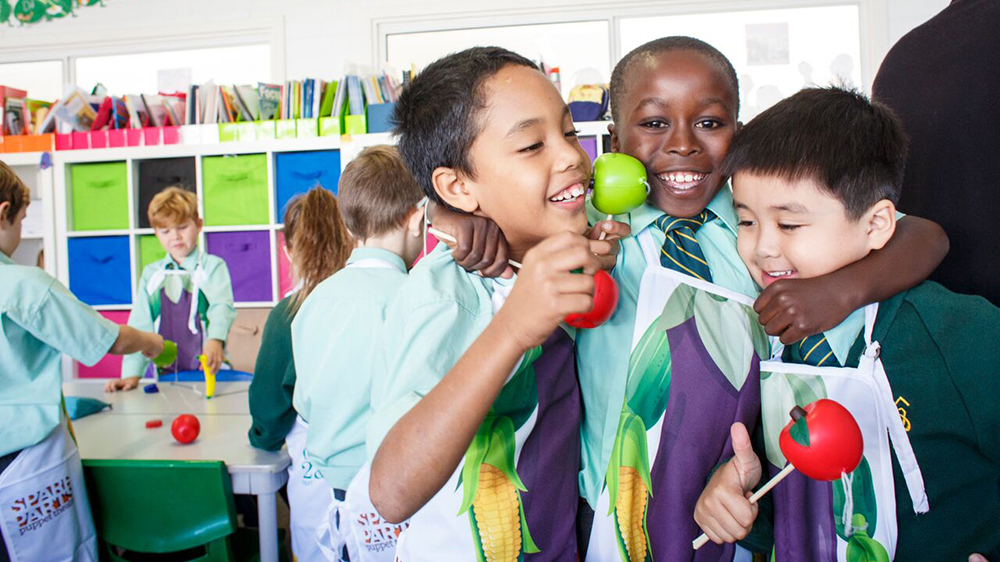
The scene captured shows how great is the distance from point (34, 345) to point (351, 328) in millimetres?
1047

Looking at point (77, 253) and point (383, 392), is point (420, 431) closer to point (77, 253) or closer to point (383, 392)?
point (383, 392)

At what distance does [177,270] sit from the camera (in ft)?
12.3

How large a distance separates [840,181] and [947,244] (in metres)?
0.20

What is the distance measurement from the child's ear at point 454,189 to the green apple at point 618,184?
0.20 m

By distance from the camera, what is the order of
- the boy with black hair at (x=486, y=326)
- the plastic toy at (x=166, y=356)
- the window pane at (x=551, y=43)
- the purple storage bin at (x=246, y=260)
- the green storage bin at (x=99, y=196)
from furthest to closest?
the window pane at (x=551, y=43) → the green storage bin at (x=99, y=196) → the purple storage bin at (x=246, y=260) → the plastic toy at (x=166, y=356) → the boy with black hair at (x=486, y=326)

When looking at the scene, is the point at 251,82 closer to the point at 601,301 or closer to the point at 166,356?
the point at 166,356

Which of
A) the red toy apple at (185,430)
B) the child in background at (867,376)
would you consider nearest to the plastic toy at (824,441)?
the child in background at (867,376)

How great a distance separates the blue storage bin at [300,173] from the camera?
173 inches

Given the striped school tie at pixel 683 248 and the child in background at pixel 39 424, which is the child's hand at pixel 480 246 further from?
the child in background at pixel 39 424

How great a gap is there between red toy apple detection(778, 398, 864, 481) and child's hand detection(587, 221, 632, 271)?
33 centimetres

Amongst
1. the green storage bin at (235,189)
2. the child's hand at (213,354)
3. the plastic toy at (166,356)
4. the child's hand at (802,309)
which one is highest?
the green storage bin at (235,189)

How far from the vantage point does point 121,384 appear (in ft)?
10.7

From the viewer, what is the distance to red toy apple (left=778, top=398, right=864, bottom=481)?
34.5 inches

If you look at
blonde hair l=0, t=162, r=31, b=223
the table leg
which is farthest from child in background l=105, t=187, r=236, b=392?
the table leg
